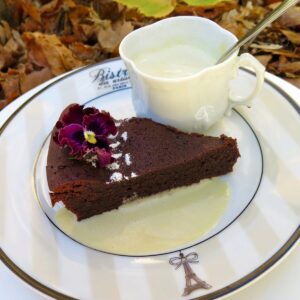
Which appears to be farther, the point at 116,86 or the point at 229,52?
the point at 116,86

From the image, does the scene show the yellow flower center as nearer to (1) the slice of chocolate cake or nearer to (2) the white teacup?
(1) the slice of chocolate cake

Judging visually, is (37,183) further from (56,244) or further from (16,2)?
(16,2)

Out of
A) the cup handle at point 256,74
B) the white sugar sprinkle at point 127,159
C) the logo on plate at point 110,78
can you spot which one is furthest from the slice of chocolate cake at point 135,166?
the logo on plate at point 110,78

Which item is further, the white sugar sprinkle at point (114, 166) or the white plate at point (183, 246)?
the white sugar sprinkle at point (114, 166)

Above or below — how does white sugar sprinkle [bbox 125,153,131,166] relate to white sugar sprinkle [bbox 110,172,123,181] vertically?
above

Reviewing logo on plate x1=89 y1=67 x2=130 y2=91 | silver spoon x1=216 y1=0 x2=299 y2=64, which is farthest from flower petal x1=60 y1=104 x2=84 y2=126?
silver spoon x1=216 y1=0 x2=299 y2=64

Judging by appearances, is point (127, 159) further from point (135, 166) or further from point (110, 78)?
point (110, 78)

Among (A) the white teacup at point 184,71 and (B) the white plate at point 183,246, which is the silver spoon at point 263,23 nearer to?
(A) the white teacup at point 184,71

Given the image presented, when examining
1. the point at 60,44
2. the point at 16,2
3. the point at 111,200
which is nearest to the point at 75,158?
the point at 111,200
